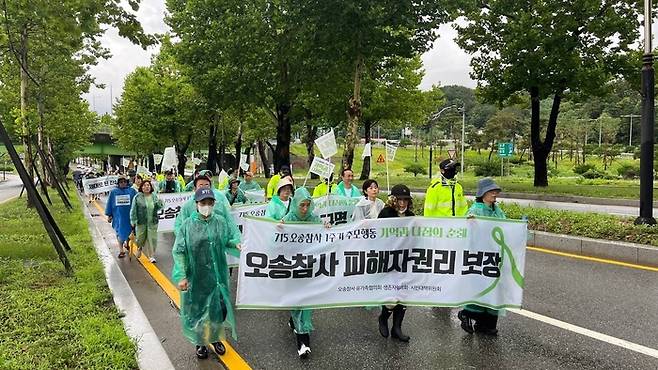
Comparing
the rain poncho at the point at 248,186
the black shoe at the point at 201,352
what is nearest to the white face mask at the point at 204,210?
the black shoe at the point at 201,352

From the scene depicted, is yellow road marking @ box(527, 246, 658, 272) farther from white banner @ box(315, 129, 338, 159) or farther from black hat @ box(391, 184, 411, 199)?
black hat @ box(391, 184, 411, 199)

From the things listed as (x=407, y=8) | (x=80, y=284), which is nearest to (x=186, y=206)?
(x=80, y=284)

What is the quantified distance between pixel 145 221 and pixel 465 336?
253 inches

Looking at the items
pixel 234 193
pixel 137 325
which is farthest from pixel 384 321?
pixel 234 193

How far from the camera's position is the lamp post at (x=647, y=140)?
926 centimetres

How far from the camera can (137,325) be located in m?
5.16

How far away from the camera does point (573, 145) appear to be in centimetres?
6159

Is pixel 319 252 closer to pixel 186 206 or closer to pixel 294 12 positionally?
pixel 186 206

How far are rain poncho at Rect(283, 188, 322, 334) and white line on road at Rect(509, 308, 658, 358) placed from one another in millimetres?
2443

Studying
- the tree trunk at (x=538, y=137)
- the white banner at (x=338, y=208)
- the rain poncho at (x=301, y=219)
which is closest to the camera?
the rain poncho at (x=301, y=219)

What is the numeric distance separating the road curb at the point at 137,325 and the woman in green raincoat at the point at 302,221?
1.12 m

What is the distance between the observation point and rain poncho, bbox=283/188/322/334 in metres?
4.75

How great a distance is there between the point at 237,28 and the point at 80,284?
1441 centimetres

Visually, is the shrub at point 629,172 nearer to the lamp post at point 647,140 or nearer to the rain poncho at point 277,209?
the lamp post at point 647,140
